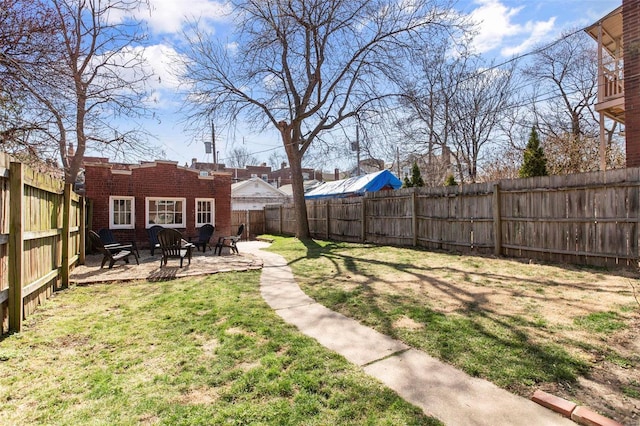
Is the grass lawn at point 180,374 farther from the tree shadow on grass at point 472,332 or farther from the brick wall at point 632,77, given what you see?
the brick wall at point 632,77

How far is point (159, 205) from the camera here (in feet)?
44.5

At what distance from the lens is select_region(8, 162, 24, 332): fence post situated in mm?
3486

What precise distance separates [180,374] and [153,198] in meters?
11.9

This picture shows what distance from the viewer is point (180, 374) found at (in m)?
2.86

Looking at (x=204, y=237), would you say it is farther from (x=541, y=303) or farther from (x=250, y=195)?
(x=250, y=195)

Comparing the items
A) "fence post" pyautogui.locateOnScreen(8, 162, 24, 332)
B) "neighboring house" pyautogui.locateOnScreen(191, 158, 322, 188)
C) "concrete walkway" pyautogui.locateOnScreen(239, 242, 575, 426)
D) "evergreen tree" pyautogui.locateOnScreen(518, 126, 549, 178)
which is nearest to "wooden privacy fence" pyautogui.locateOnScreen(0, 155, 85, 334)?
"fence post" pyautogui.locateOnScreen(8, 162, 24, 332)

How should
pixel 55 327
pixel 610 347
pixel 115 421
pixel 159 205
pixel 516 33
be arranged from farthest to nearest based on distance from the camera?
pixel 159 205 → pixel 516 33 → pixel 55 327 → pixel 610 347 → pixel 115 421

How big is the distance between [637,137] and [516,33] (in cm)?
516

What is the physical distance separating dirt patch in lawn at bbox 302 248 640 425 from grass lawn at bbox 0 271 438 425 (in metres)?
1.17

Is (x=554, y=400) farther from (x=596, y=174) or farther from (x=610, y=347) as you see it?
(x=596, y=174)

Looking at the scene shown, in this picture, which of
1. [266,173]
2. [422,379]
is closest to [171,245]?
[422,379]

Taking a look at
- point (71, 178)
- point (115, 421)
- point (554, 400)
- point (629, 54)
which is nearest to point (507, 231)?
point (629, 54)

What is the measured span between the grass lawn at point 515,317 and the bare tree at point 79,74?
5.05 metres

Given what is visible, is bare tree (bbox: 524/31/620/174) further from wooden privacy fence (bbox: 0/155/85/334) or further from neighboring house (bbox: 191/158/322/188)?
neighboring house (bbox: 191/158/322/188)
